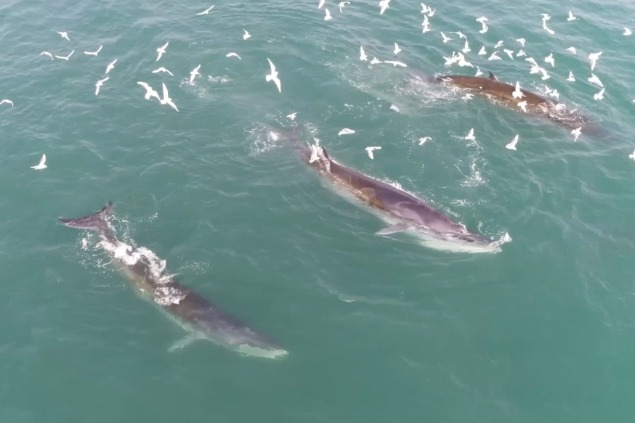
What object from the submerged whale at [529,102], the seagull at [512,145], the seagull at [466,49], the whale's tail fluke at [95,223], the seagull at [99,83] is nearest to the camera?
the whale's tail fluke at [95,223]

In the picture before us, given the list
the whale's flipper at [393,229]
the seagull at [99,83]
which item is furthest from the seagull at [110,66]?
the whale's flipper at [393,229]

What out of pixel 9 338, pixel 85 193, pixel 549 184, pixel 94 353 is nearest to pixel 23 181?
pixel 85 193

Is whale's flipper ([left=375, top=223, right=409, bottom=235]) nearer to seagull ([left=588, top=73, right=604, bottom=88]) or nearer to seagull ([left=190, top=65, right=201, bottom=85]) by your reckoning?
seagull ([left=190, top=65, right=201, bottom=85])

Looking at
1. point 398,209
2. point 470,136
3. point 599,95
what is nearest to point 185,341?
point 398,209

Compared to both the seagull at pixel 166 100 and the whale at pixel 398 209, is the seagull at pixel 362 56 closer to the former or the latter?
the whale at pixel 398 209

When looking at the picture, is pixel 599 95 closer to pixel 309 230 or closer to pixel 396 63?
pixel 396 63
